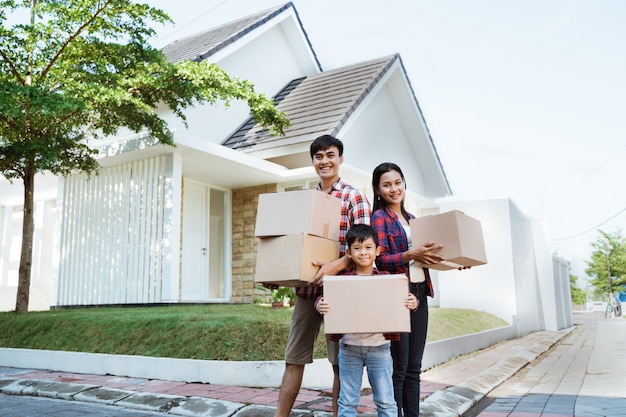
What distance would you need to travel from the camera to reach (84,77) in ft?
25.8

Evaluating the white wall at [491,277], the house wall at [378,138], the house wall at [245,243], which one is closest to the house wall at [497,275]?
the white wall at [491,277]

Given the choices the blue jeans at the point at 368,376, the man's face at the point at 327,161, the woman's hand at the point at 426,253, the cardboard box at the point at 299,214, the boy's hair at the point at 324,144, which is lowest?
the blue jeans at the point at 368,376

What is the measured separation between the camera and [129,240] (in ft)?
31.5

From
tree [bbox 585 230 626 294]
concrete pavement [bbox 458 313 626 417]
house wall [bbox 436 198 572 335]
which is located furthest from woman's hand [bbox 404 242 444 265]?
tree [bbox 585 230 626 294]

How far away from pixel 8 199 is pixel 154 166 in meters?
7.16

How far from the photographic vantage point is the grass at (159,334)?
5340mm

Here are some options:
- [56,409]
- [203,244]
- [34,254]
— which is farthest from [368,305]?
[34,254]

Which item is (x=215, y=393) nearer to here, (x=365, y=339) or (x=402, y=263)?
(x=365, y=339)

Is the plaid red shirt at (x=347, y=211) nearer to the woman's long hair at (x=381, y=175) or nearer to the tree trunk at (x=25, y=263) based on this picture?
the woman's long hair at (x=381, y=175)

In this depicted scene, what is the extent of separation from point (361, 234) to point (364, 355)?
2.11 ft

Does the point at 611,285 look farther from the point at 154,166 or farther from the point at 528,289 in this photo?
the point at 154,166

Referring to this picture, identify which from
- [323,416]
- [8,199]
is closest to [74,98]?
[323,416]

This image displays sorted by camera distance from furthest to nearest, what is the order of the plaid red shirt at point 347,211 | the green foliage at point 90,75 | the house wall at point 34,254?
the house wall at point 34,254 → the green foliage at point 90,75 → the plaid red shirt at point 347,211

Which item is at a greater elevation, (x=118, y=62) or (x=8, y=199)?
(x=118, y=62)
